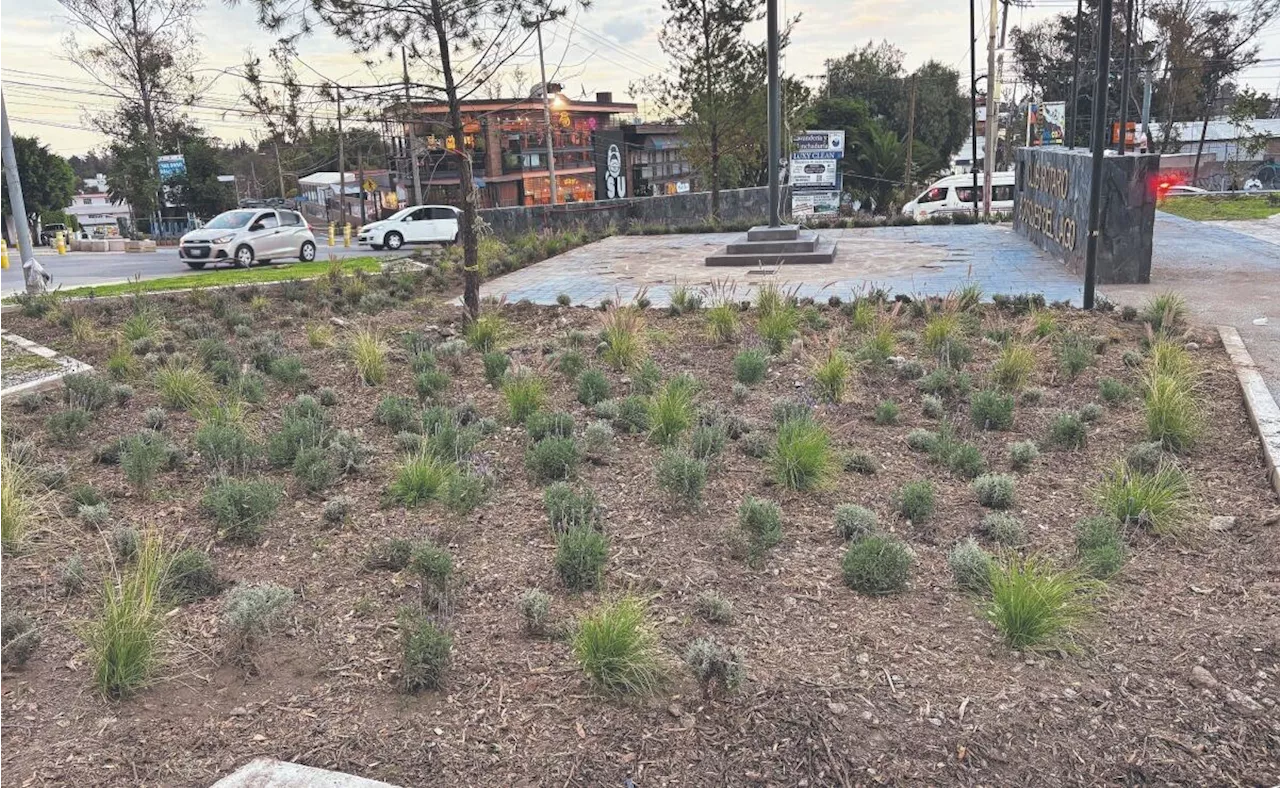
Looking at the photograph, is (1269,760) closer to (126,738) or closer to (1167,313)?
(126,738)

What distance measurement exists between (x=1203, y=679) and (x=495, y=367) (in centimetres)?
554

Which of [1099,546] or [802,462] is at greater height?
[802,462]

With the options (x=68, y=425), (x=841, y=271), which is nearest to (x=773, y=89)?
(x=841, y=271)

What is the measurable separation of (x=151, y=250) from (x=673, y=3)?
74.5 ft

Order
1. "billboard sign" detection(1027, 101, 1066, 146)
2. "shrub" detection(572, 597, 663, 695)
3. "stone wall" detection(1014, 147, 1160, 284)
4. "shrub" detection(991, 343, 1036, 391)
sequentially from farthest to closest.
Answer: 1. "billboard sign" detection(1027, 101, 1066, 146)
2. "stone wall" detection(1014, 147, 1160, 284)
3. "shrub" detection(991, 343, 1036, 391)
4. "shrub" detection(572, 597, 663, 695)

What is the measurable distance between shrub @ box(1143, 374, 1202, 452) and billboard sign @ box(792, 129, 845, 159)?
34357 millimetres

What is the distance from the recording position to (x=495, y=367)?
775 cm

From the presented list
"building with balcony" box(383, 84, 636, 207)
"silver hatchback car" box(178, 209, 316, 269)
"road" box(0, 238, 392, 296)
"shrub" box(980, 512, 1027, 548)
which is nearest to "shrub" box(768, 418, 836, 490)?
"shrub" box(980, 512, 1027, 548)

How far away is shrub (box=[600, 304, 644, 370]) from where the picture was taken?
8070 millimetres

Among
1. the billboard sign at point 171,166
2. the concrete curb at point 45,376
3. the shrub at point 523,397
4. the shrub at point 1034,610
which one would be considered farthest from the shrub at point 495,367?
the billboard sign at point 171,166

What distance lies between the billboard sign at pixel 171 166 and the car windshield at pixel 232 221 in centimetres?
2205

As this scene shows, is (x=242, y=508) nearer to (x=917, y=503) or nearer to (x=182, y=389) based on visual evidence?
(x=182, y=389)

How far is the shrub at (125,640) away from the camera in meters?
3.28

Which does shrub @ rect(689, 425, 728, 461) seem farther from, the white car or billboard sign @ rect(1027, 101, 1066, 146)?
billboard sign @ rect(1027, 101, 1066, 146)
